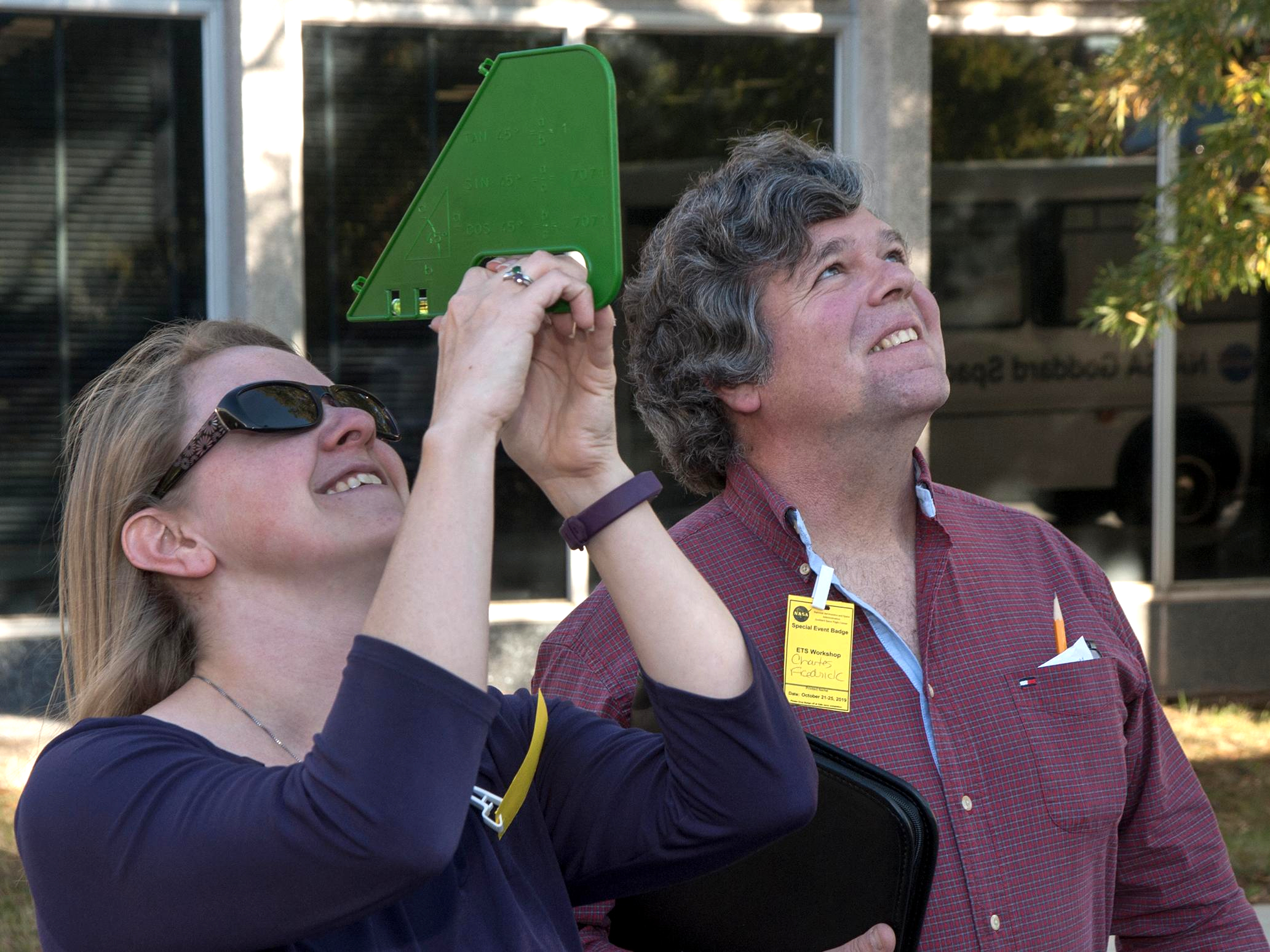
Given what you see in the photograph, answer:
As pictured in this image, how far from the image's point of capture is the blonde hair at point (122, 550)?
179 cm

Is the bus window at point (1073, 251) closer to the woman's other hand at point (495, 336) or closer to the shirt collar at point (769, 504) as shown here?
the shirt collar at point (769, 504)

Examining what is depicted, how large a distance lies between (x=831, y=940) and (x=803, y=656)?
43cm

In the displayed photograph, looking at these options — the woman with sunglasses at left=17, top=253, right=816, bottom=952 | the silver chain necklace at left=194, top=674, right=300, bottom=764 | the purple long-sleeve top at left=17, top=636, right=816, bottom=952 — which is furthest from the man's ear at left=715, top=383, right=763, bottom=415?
the silver chain necklace at left=194, top=674, right=300, bottom=764

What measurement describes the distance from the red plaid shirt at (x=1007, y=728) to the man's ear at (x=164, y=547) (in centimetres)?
69

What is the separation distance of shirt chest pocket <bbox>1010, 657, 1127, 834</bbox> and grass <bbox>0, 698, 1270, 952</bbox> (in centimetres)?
Answer: 266

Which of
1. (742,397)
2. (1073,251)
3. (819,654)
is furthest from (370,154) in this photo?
(819,654)

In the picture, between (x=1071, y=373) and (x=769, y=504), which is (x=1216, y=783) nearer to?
(x=1071, y=373)

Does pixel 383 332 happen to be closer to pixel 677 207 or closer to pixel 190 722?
pixel 677 207

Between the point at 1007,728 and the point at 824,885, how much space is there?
0.41 metres

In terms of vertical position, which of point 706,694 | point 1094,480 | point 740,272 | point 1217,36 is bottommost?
point 1094,480

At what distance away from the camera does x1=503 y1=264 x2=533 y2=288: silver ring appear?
4.94 feet

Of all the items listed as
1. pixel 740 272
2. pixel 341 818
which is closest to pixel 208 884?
pixel 341 818

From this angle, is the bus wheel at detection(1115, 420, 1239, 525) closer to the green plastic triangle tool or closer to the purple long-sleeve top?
the purple long-sleeve top

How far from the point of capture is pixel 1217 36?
501 centimetres
